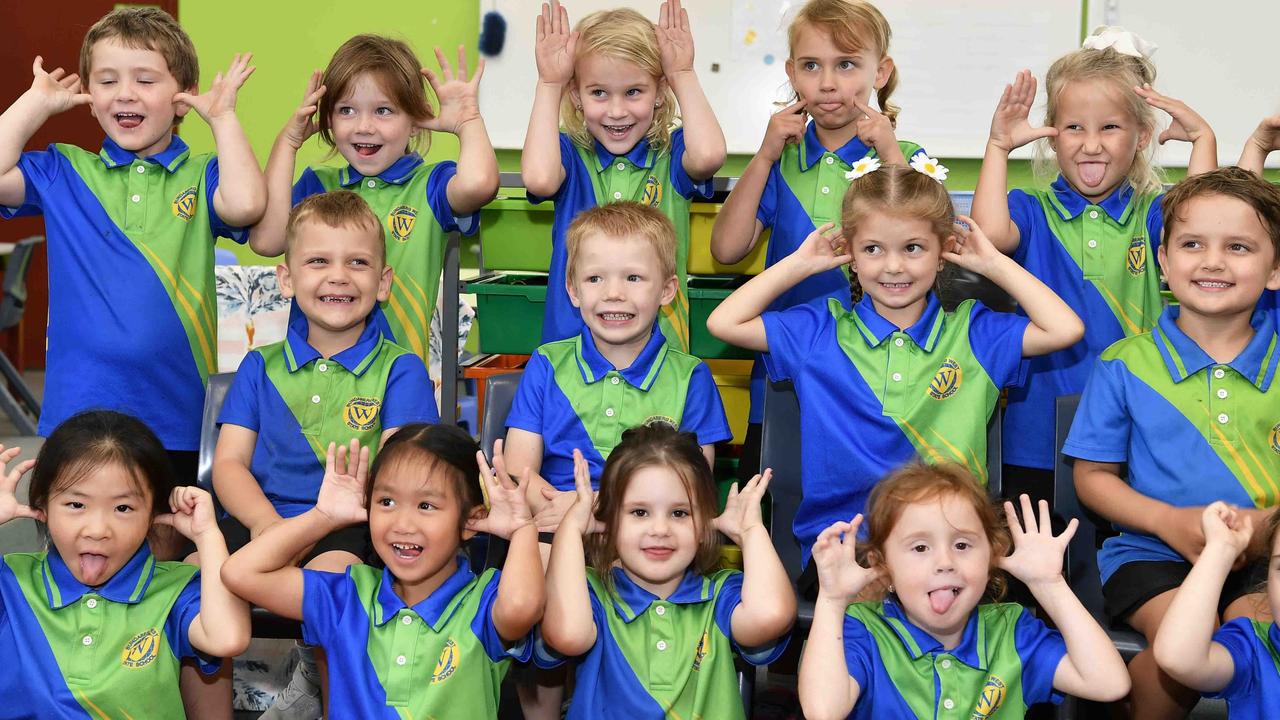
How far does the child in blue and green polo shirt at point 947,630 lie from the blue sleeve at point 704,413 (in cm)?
53

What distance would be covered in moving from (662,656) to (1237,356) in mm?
1174

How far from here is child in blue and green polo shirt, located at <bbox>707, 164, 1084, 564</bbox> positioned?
94.3 inches

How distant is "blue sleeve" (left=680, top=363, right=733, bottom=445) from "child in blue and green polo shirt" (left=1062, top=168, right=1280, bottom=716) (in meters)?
0.67

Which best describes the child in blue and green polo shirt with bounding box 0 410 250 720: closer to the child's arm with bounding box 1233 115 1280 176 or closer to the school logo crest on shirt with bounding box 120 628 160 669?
the school logo crest on shirt with bounding box 120 628 160 669

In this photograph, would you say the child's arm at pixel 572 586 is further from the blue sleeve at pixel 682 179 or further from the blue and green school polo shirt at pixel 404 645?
the blue sleeve at pixel 682 179

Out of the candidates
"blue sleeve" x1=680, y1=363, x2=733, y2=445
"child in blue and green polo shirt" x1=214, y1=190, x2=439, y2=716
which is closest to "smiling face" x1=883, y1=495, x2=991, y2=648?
"blue sleeve" x1=680, y1=363, x2=733, y2=445

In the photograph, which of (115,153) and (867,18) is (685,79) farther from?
(115,153)

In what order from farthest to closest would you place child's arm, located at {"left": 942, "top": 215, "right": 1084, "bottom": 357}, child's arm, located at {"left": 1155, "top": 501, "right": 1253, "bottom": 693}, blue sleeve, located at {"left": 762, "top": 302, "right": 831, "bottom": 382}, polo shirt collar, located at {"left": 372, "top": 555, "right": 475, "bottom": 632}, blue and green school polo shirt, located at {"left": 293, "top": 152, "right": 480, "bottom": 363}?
blue and green school polo shirt, located at {"left": 293, "top": 152, "right": 480, "bottom": 363}
blue sleeve, located at {"left": 762, "top": 302, "right": 831, "bottom": 382}
child's arm, located at {"left": 942, "top": 215, "right": 1084, "bottom": 357}
polo shirt collar, located at {"left": 372, "top": 555, "right": 475, "bottom": 632}
child's arm, located at {"left": 1155, "top": 501, "right": 1253, "bottom": 693}

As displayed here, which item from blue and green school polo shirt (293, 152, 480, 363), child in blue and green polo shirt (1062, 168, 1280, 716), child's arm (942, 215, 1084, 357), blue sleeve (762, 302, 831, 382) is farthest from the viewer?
blue and green school polo shirt (293, 152, 480, 363)

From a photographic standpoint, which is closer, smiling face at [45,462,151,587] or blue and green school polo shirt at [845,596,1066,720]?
blue and green school polo shirt at [845,596,1066,720]

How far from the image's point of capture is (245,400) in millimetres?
2508

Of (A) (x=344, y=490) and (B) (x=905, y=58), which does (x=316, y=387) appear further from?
(B) (x=905, y=58)

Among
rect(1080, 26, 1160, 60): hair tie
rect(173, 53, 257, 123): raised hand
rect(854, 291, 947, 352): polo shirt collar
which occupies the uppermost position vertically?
rect(1080, 26, 1160, 60): hair tie

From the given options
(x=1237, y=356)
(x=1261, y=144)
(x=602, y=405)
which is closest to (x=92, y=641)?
(x=602, y=405)
